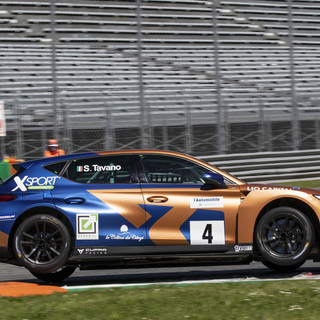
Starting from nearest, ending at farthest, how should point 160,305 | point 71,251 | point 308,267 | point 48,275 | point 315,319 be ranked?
point 315,319, point 160,305, point 71,251, point 48,275, point 308,267

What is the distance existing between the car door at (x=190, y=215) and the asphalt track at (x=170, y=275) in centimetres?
48

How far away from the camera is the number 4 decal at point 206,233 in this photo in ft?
22.6

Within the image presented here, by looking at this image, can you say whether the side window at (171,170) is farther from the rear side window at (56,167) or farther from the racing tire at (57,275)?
the racing tire at (57,275)

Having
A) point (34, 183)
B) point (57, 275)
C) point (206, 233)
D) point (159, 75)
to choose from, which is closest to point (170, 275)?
point (206, 233)

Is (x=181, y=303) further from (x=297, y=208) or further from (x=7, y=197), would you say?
(x=7, y=197)

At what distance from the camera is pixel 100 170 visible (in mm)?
7148

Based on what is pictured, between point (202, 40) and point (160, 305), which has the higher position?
point (202, 40)

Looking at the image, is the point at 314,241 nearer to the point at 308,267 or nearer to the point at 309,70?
the point at 308,267

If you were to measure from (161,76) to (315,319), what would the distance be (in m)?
21.2

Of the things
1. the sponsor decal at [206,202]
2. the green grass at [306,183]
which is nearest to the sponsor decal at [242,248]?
the sponsor decal at [206,202]

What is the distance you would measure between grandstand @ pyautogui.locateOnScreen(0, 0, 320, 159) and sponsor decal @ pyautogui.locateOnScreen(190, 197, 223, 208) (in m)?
10.7

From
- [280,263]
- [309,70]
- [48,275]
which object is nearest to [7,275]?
[48,275]

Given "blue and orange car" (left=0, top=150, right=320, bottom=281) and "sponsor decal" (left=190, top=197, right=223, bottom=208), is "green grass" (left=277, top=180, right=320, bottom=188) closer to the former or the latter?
"blue and orange car" (left=0, top=150, right=320, bottom=281)

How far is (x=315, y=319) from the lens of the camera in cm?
476
